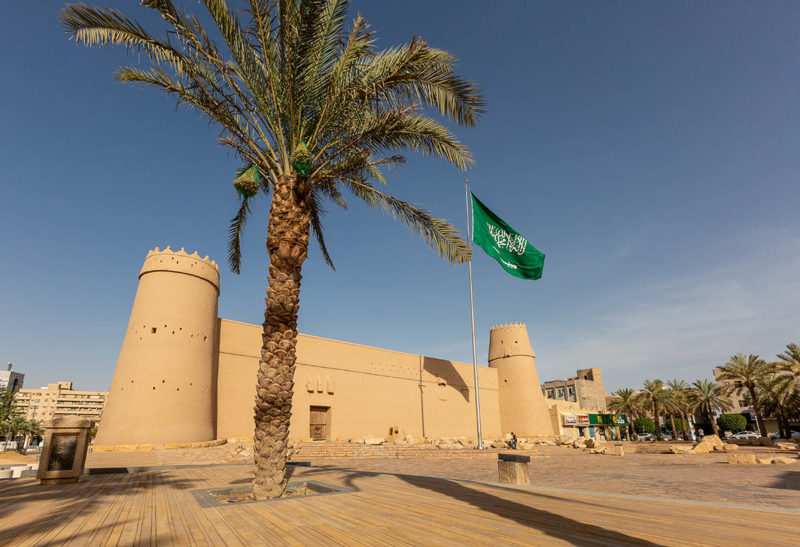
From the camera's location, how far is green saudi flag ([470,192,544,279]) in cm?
1773

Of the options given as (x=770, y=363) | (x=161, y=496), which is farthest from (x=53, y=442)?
(x=770, y=363)

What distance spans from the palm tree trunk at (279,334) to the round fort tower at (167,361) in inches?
638

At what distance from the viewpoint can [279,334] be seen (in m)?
7.76

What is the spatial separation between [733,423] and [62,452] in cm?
8075

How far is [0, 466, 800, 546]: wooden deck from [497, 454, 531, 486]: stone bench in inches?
48.4

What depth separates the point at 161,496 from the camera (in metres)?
6.77

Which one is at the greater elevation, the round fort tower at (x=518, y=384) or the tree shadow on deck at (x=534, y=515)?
the round fort tower at (x=518, y=384)

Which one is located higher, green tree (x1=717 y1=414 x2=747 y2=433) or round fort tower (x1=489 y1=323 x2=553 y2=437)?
round fort tower (x1=489 y1=323 x2=553 y2=437)

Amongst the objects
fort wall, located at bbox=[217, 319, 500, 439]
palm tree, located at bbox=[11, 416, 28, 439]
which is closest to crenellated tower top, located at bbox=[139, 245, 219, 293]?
fort wall, located at bbox=[217, 319, 500, 439]

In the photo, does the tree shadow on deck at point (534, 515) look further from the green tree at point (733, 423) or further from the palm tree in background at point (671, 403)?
the green tree at point (733, 423)

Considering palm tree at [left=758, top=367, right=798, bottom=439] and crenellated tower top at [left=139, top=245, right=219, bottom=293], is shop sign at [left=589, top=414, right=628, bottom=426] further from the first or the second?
crenellated tower top at [left=139, top=245, right=219, bottom=293]

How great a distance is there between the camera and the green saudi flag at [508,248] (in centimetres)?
1773

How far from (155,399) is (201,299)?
557 centimetres

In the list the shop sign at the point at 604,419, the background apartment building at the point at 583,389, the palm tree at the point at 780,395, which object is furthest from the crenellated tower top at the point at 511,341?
the background apartment building at the point at 583,389
